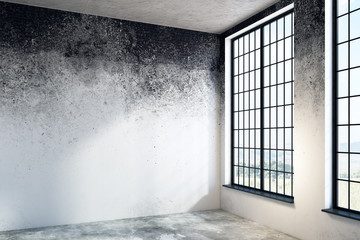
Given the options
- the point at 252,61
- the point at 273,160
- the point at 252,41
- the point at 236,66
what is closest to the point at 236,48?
the point at 236,66

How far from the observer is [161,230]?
5688mm

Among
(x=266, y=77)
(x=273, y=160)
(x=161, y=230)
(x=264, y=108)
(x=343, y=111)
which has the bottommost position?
(x=161, y=230)

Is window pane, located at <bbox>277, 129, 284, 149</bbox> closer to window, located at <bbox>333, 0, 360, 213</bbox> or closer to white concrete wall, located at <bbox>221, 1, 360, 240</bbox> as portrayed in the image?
white concrete wall, located at <bbox>221, 1, 360, 240</bbox>

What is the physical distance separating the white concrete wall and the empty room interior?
0.07 feet

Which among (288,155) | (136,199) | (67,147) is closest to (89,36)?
(67,147)

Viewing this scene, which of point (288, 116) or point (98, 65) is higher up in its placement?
point (98, 65)

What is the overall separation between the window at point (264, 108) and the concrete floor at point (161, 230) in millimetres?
808

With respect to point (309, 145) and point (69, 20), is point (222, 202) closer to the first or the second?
point (309, 145)

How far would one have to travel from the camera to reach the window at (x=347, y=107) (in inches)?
178

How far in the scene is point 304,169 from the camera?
5.15 metres

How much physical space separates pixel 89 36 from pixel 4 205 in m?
3.36

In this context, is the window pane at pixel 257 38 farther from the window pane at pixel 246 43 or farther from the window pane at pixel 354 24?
the window pane at pixel 354 24

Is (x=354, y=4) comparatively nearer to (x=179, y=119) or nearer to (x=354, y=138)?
(x=354, y=138)

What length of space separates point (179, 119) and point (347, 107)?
3379 millimetres
